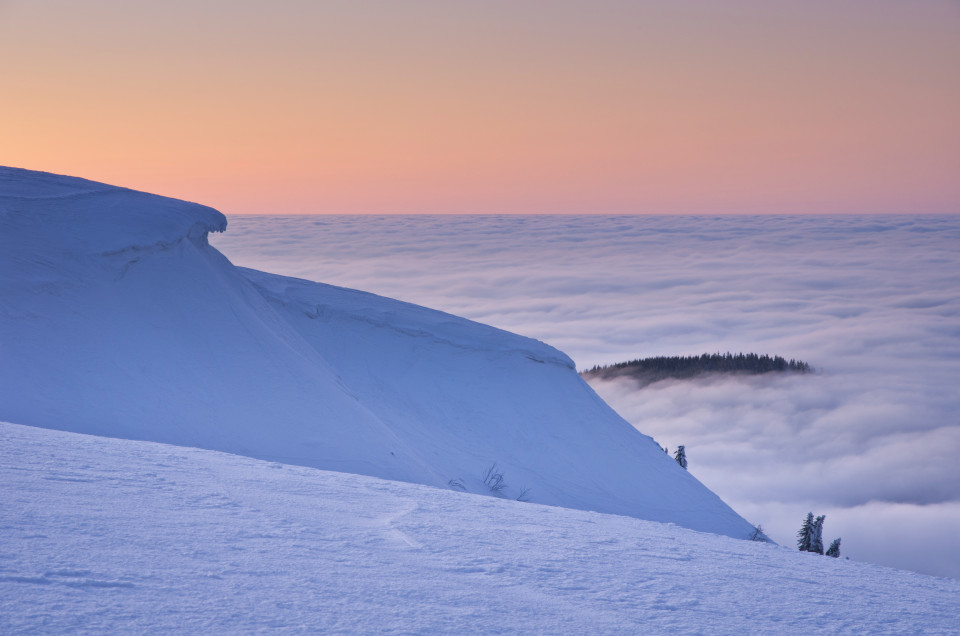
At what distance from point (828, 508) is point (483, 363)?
58.7 meters

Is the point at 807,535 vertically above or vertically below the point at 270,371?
below

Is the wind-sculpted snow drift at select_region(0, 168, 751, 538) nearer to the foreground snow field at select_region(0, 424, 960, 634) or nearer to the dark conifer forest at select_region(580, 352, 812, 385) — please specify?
the foreground snow field at select_region(0, 424, 960, 634)

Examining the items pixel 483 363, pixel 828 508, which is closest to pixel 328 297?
pixel 483 363

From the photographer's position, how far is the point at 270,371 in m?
9.98

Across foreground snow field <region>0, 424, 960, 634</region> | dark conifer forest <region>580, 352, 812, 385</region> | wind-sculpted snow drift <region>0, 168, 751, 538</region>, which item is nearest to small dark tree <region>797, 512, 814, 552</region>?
wind-sculpted snow drift <region>0, 168, 751, 538</region>

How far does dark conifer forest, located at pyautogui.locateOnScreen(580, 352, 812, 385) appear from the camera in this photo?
88938 millimetres

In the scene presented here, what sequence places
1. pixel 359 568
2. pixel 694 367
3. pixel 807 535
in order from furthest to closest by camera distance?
pixel 694 367
pixel 807 535
pixel 359 568

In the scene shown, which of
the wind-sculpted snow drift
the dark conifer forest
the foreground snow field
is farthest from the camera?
the dark conifer forest

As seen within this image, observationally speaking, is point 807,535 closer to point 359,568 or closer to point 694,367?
point 359,568

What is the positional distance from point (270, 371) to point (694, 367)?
298 ft

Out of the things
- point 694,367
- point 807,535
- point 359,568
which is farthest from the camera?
point 694,367

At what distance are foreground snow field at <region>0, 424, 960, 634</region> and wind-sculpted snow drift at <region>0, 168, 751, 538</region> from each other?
11.0 feet

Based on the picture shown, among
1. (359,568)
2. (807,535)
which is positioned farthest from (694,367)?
(359,568)

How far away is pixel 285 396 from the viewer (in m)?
9.55
